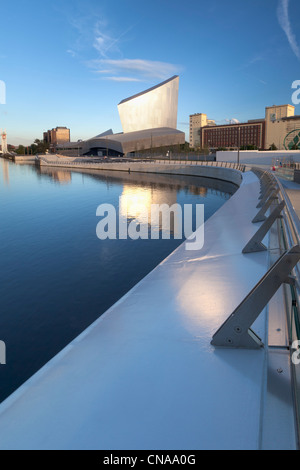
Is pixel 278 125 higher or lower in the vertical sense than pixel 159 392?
higher

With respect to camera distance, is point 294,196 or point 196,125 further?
point 196,125

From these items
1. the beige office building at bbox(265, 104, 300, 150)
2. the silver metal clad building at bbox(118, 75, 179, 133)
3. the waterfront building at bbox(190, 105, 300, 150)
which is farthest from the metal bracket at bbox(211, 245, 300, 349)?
the beige office building at bbox(265, 104, 300, 150)

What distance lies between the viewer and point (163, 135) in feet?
226

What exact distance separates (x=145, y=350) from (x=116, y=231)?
8868 millimetres

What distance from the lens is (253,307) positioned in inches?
87.6

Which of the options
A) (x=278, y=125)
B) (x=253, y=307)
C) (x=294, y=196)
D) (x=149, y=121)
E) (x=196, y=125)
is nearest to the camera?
(x=253, y=307)

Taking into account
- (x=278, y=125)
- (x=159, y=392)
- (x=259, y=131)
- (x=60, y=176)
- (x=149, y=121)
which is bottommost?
(x=159, y=392)

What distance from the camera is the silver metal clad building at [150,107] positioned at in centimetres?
6994

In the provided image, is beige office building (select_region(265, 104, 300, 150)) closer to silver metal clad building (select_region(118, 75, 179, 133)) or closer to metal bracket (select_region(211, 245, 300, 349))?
silver metal clad building (select_region(118, 75, 179, 133))

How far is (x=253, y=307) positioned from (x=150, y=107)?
73.2m

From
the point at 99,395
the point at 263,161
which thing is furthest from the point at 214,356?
the point at 263,161

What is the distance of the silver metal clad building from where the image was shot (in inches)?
2753

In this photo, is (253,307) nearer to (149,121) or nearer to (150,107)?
(150,107)

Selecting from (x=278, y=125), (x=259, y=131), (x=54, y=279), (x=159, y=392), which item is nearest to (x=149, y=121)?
(x=259, y=131)
